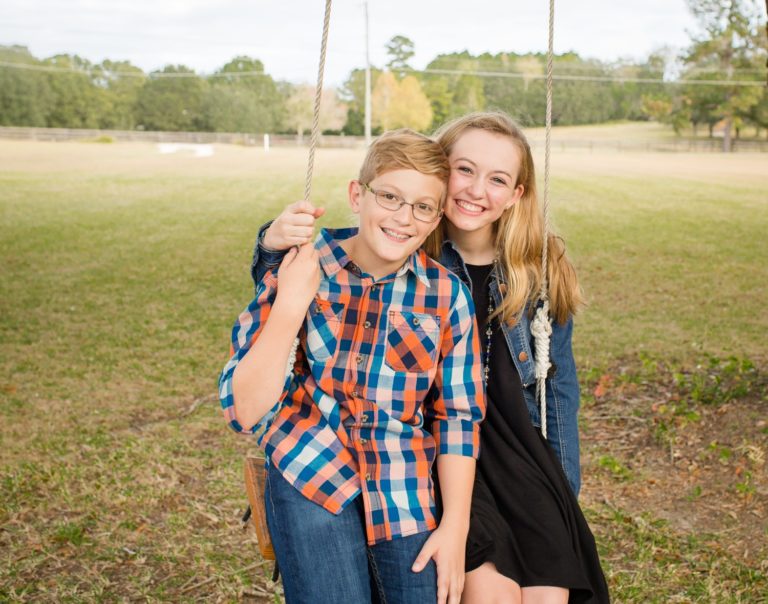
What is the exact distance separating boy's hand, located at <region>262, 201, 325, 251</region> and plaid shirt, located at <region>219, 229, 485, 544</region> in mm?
111

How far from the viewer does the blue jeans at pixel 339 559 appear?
6.28 feet

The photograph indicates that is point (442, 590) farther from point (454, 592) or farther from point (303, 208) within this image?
point (303, 208)

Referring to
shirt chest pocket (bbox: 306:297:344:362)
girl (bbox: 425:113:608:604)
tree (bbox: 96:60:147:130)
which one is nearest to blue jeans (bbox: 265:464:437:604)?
girl (bbox: 425:113:608:604)

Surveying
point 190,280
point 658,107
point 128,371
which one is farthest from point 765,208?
point 658,107

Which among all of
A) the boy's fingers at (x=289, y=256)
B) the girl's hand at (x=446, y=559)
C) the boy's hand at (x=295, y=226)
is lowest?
the girl's hand at (x=446, y=559)

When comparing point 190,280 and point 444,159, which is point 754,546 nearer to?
point 444,159

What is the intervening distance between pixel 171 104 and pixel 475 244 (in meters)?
63.7

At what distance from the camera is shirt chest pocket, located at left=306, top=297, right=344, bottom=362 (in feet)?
6.72

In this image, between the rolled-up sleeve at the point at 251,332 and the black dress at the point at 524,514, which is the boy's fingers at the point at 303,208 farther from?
the black dress at the point at 524,514

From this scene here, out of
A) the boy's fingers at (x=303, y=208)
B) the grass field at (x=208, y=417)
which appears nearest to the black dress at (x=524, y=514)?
the boy's fingers at (x=303, y=208)

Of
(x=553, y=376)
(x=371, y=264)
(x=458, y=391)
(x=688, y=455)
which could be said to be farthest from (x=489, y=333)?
(x=688, y=455)

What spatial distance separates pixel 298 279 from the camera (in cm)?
195

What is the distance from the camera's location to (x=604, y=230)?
14344 millimetres

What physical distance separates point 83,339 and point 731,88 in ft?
171
